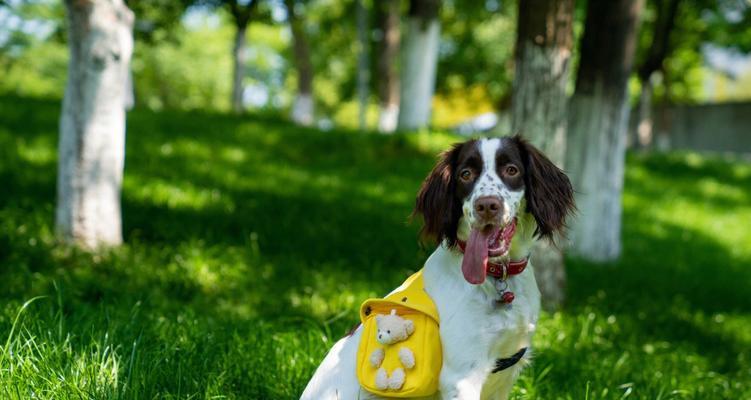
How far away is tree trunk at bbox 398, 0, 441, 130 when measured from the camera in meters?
12.6

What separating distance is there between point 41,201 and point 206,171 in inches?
90.0

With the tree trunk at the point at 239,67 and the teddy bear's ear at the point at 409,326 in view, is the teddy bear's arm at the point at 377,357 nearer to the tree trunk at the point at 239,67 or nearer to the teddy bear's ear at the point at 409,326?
→ the teddy bear's ear at the point at 409,326

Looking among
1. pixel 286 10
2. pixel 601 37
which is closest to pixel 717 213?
pixel 601 37

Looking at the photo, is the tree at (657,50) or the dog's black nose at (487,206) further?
the tree at (657,50)

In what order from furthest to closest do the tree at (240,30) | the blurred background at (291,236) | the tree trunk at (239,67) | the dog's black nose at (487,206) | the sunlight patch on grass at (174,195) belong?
the tree trunk at (239,67), the tree at (240,30), the sunlight patch on grass at (174,195), the blurred background at (291,236), the dog's black nose at (487,206)

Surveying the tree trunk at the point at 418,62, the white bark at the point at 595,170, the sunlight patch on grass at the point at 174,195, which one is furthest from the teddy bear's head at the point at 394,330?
the tree trunk at the point at 418,62

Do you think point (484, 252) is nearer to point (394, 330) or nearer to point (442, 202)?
point (442, 202)

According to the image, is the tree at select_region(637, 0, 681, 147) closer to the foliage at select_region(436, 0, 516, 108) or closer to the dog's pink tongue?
the foliage at select_region(436, 0, 516, 108)

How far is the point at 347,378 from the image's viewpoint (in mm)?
2838

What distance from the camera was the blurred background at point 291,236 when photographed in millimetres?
3727


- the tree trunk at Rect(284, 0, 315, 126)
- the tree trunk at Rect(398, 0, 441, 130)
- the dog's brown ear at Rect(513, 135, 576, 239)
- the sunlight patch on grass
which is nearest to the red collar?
the dog's brown ear at Rect(513, 135, 576, 239)

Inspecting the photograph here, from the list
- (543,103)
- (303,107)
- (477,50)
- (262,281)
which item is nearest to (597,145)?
(543,103)

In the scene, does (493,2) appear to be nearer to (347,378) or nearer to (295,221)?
(295,221)

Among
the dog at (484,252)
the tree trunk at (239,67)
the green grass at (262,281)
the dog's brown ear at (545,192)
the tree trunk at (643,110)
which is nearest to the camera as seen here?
the dog at (484,252)
